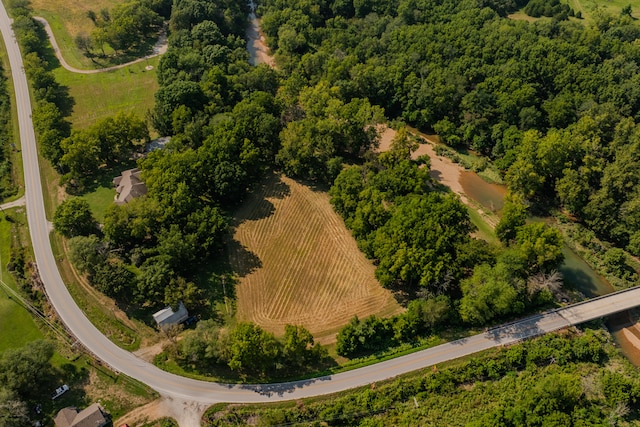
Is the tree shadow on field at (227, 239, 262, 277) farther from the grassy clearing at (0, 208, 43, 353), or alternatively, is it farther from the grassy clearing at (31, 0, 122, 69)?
the grassy clearing at (31, 0, 122, 69)

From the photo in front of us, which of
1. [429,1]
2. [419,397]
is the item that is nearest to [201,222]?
[419,397]

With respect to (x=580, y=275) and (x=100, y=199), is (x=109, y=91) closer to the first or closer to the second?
(x=100, y=199)

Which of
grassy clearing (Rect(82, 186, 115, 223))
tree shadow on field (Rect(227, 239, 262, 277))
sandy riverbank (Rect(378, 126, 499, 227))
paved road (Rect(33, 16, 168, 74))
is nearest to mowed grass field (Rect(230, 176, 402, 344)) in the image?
tree shadow on field (Rect(227, 239, 262, 277))

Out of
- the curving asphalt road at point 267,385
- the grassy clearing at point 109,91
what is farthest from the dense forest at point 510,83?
the grassy clearing at point 109,91

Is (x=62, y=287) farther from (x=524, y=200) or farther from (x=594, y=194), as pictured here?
(x=594, y=194)

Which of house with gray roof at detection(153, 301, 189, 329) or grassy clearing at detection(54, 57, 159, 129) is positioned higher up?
grassy clearing at detection(54, 57, 159, 129)

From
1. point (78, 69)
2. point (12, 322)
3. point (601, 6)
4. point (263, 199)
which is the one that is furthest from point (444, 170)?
point (601, 6)

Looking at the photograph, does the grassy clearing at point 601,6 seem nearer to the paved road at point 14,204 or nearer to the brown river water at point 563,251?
the brown river water at point 563,251
